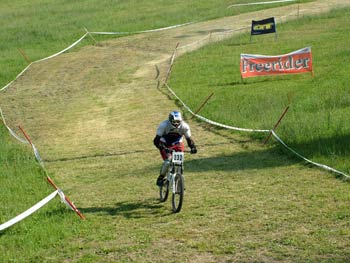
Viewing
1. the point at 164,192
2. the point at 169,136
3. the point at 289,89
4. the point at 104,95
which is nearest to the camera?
the point at 169,136

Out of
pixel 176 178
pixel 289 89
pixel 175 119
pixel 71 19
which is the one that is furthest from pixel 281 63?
pixel 71 19

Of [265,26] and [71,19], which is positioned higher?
Result: [265,26]

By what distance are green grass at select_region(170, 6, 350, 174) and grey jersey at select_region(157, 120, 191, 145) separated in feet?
13.9

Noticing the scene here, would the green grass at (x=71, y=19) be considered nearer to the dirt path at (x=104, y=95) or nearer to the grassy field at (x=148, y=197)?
the dirt path at (x=104, y=95)

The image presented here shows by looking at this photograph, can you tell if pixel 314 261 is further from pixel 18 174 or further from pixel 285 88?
pixel 285 88

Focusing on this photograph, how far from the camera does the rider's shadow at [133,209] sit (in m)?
15.1

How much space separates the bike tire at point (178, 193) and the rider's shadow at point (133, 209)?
0.32 meters

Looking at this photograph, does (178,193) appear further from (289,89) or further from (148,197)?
(289,89)

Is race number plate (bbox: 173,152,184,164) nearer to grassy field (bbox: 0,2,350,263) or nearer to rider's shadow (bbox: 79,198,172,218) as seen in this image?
grassy field (bbox: 0,2,350,263)

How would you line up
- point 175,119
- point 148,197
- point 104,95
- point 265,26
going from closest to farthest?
point 175,119, point 148,197, point 104,95, point 265,26

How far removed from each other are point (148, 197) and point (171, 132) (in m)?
2.09

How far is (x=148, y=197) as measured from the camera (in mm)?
16516

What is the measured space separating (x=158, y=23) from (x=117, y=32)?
3768mm

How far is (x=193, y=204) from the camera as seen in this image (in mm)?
15562
